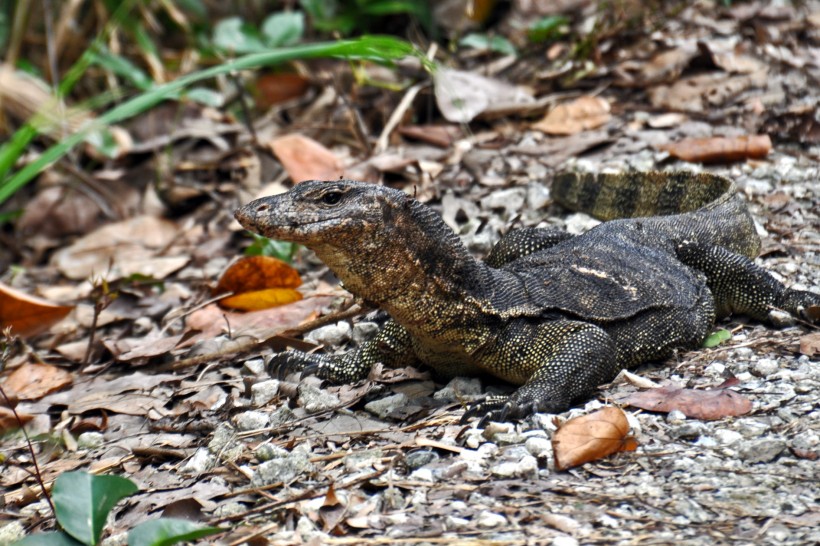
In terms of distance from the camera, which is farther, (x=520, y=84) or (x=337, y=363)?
(x=520, y=84)

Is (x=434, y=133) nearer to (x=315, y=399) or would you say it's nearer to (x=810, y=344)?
(x=315, y=399)

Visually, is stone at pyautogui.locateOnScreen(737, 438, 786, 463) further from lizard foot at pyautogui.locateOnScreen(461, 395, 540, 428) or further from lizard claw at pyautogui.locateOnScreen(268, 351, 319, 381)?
lizard claw at pyautogui.locateOnScreen(268, 351, 319, 381)

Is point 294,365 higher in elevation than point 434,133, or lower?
lower

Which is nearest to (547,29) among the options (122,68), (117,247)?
(122,68)

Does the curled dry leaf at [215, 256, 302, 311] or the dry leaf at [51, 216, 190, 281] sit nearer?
the curled dry leaf at [215, 256, 302, 311]

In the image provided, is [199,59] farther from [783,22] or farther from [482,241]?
[783,22]

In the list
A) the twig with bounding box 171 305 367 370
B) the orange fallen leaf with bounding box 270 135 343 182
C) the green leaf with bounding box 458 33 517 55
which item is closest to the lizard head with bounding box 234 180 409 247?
the twig with bounding box 171 305 367 370

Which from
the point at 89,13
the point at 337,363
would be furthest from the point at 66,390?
the point at 89,13
